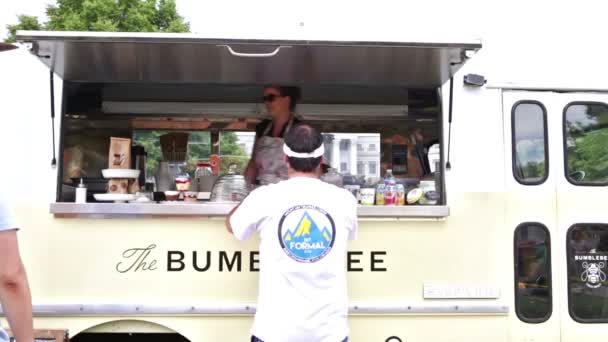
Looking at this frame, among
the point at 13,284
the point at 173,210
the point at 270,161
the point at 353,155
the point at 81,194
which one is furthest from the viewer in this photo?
the point at 353,155

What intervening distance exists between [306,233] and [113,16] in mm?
17605

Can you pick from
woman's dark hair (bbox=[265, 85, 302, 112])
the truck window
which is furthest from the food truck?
woman's dark hair (bbox=[265, 85, 302, 112])

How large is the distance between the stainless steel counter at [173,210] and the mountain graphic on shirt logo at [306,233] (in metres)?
0.75

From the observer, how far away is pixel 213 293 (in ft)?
11.5

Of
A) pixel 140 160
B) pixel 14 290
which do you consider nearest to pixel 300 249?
pixel 14 290

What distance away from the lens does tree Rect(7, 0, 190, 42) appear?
18.2 m

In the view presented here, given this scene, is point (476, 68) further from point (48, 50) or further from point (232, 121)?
point (48, 50)

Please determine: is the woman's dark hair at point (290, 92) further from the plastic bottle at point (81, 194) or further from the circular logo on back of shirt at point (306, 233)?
the circular logo on back of shirt at point (306, 233)

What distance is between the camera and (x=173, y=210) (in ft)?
11.3

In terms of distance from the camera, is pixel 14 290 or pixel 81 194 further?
pixel 81 194

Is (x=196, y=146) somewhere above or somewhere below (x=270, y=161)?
above

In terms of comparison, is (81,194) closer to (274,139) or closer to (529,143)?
(274,139)

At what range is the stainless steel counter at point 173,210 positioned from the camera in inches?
134

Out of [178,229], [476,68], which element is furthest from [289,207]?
[476,68]
